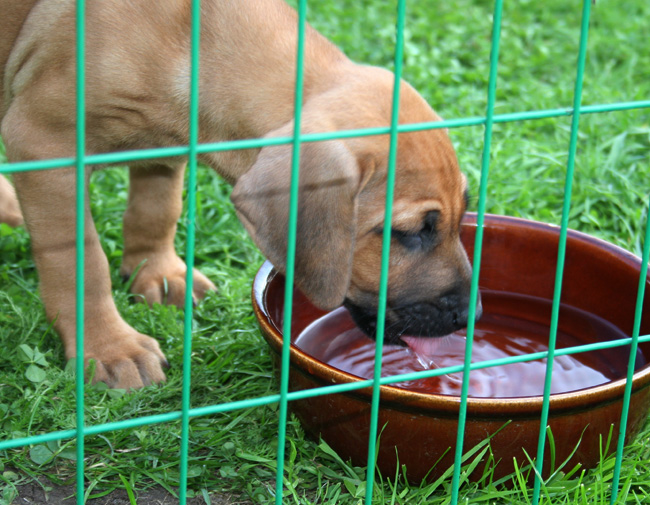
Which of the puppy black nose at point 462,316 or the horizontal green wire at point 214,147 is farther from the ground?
the horizontal green wire at point 214,147

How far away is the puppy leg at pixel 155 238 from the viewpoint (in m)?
3.98

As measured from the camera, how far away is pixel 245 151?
3125mm

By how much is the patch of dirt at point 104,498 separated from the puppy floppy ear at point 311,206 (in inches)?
29.3

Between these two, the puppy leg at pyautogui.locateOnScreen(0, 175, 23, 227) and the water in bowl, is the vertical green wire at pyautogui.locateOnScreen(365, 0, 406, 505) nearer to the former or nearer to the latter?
the water in bowl

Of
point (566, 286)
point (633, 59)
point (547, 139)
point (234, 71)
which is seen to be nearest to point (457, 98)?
point (547, 139)

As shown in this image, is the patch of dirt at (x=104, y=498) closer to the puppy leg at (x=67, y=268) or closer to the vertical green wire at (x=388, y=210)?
the puppy leg at (x=67, y=268)

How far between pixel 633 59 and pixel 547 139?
4.49ft

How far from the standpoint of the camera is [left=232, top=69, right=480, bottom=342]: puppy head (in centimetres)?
270

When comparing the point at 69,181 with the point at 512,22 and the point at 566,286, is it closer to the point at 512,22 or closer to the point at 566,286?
the point at 566,286

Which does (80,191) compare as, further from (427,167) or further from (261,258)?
(261,258)

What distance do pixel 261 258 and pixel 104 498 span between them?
1798 mm

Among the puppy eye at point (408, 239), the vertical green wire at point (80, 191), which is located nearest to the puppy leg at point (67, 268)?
the puppy eye at point (408, 239)

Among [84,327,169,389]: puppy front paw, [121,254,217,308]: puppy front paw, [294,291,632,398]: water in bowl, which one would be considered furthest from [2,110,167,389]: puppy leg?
[294,291,632,398]: water in bowl

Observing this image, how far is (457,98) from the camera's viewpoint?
600 cm
